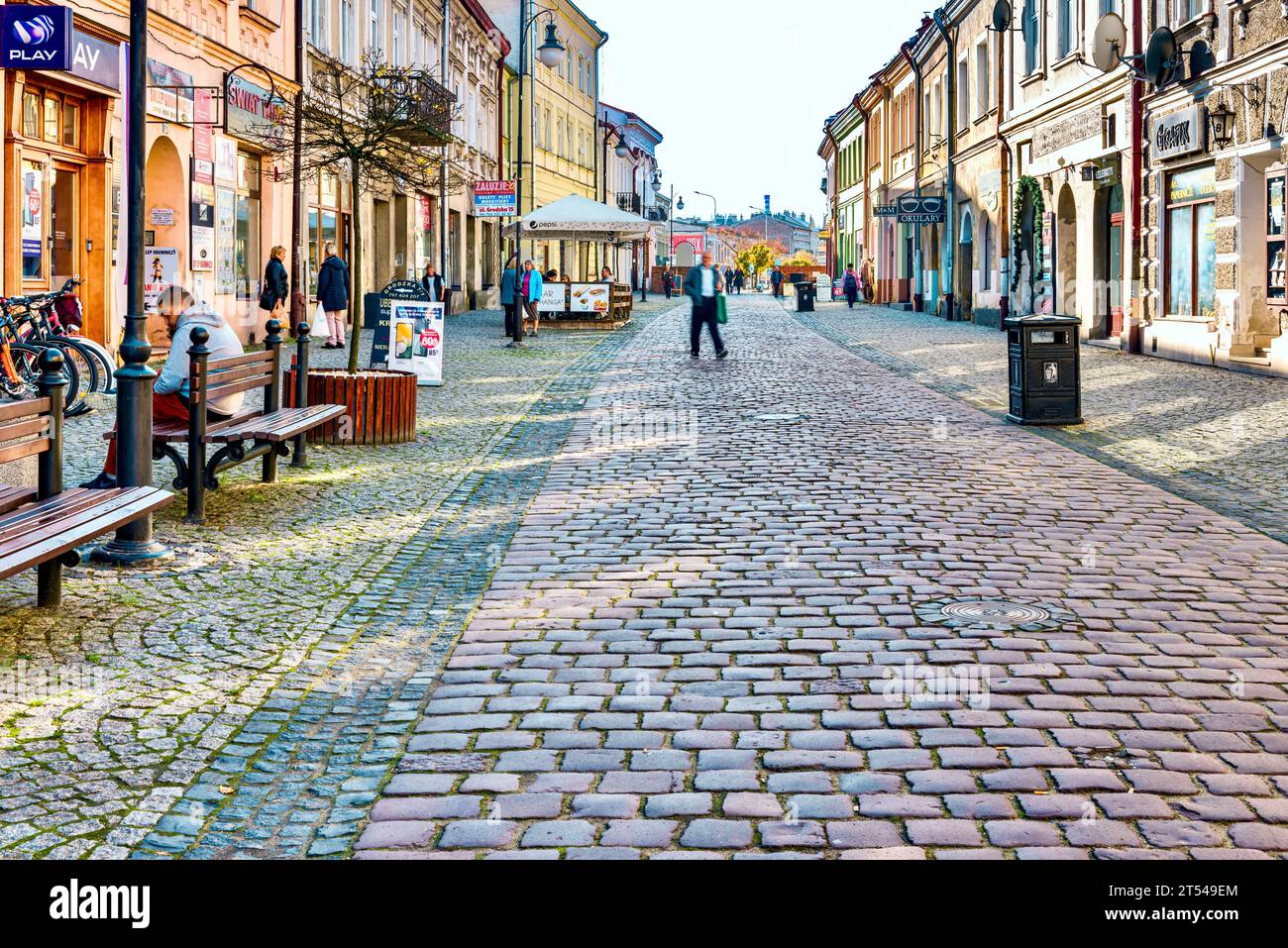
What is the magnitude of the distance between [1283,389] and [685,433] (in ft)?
25.5

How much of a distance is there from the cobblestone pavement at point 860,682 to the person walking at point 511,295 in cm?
1753

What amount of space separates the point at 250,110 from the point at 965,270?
70.4 feet

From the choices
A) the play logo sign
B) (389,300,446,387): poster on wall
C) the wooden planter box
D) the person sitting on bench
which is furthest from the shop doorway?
the person sitting on bench

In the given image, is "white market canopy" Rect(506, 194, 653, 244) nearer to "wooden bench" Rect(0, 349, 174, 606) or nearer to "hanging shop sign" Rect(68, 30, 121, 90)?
"hanging shop sign" Rect(68, 30, 121, 90)

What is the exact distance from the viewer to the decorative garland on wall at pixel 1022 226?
31094 millimetres

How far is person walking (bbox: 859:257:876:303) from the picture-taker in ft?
196

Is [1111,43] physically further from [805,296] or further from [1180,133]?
[805,296]

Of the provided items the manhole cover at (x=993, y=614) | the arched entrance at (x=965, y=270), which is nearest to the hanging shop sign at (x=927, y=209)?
the arched entrance at (x=965, y=270)

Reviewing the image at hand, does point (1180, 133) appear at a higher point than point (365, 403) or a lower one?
higher

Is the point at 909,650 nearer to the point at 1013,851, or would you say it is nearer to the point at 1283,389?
the point at 1013,851

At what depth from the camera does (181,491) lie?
9539 millimetres

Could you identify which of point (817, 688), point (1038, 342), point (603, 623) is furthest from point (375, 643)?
point (1038, 342)

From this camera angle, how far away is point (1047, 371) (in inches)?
550

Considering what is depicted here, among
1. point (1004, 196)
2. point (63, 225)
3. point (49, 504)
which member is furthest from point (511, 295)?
point (49, 504)
